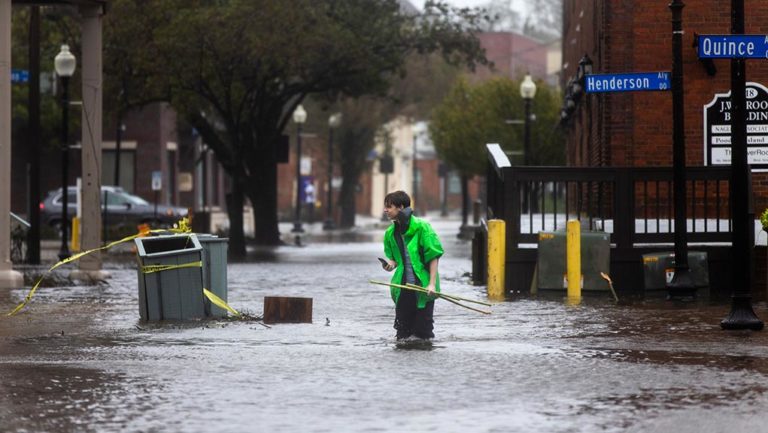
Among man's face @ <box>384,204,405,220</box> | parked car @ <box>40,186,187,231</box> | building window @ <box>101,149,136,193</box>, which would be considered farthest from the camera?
building window @ <box>101,149,136,193</box>

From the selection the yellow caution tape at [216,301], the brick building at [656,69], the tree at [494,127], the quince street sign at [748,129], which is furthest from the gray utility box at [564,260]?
the tree at [494,127]

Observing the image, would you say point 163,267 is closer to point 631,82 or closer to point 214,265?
point 214,265

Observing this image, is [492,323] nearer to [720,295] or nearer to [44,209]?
[720,295]

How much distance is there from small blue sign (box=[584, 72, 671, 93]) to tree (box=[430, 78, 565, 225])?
35904 millimetres

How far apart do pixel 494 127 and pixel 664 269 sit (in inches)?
1559

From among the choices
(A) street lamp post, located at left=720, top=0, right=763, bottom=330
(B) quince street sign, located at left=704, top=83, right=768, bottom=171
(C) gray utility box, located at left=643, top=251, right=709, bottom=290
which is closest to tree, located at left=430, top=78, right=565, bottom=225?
(B) quince street sign, located at left=704, top=83, right=768, bottom=171

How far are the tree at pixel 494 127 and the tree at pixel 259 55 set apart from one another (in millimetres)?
10207

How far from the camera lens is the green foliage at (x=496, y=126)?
57125 mm

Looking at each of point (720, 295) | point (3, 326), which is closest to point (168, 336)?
point (3, 326)

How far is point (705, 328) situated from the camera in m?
15.5

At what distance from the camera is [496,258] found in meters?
20.9

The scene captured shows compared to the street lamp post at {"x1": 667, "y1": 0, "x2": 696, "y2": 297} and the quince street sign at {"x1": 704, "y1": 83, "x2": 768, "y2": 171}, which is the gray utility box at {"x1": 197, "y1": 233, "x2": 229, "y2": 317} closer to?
the street lamp post at {"x1": 667, "y1": 0, "x2": 696, "y2": 297}

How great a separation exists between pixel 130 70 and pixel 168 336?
24.5 m

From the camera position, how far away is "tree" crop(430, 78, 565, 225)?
57.1m
